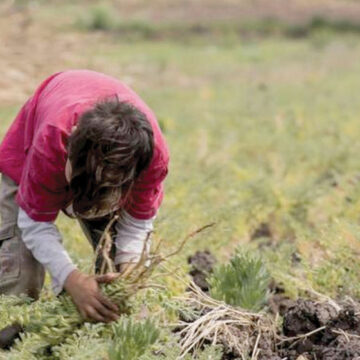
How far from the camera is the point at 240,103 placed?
45.9ft

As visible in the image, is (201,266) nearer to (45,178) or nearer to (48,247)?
(48,247)

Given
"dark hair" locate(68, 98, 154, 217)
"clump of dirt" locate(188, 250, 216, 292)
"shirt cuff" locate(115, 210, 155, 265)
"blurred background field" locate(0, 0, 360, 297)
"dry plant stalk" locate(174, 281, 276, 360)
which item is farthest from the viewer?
"blurred background field" locate(0, 0, 360, 297)

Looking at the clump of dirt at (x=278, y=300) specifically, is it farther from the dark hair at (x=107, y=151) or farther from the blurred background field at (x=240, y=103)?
the dark hair at (x=107, y=151)

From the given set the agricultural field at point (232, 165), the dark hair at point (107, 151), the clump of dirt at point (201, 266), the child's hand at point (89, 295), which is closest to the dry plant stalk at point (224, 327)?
the agricultural field at point (232, 165)

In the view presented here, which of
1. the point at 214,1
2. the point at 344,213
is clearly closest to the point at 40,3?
the point at 214,1

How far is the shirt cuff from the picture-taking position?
4496mm

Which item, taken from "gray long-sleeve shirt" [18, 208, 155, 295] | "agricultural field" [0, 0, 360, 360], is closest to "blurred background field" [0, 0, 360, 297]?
"agricultural field" [0, 0, 360, 360]

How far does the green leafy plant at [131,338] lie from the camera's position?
3766 millimetres

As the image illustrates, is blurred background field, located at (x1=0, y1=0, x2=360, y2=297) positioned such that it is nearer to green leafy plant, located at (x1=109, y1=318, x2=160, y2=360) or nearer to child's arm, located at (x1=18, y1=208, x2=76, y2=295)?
child's arm, located at (x1=18, y1=208, x2=76, y2=295)

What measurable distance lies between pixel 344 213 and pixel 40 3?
19.9m

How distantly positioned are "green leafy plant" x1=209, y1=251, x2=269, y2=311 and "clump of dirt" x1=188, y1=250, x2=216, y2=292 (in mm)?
666

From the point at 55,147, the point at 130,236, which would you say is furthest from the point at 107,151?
the point at 130,236

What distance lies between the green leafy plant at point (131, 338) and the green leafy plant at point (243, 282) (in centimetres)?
104

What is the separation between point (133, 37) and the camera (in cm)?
2247
